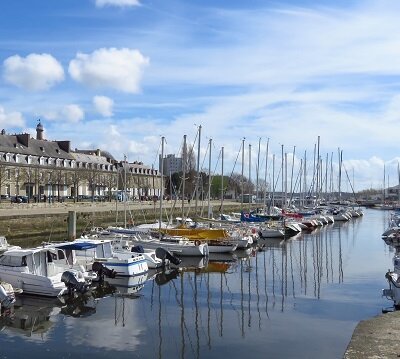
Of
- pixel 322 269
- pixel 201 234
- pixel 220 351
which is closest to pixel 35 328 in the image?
pixel 220 351

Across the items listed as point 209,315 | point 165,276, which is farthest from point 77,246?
point 209,315

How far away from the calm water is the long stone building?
161ft

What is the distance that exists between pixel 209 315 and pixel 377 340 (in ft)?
23.9

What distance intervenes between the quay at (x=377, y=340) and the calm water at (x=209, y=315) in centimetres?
97

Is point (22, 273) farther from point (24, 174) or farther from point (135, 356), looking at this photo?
point (24, 174)

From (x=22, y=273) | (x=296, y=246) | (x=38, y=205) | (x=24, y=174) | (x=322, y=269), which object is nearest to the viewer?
(x=22, y=273)

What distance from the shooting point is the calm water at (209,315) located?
16.7 metres

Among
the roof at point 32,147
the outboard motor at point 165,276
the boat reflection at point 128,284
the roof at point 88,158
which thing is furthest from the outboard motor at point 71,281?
the roof at point 88,158

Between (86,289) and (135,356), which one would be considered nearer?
(135,356)

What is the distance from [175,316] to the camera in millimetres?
20797

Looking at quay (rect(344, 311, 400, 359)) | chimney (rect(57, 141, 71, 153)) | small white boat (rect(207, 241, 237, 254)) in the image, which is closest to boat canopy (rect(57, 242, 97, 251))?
small white boat (rect(207, 241, 237, 254))

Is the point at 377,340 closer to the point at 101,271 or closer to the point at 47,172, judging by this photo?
the point at 101,271

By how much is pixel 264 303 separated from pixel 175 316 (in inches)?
171

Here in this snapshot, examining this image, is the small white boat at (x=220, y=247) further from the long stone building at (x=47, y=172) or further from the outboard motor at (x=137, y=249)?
the long stone building at (x=47, y=172)
